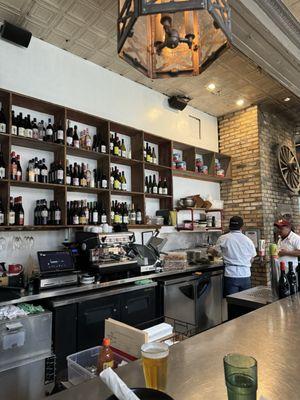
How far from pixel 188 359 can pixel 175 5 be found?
1334 millimetres

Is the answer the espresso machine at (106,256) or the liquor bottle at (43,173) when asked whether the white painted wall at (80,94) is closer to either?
the liquor bottle at (43,173)

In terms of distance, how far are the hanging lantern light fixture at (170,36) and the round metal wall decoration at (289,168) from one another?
177 inches

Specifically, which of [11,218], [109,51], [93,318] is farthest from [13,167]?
[109,51]

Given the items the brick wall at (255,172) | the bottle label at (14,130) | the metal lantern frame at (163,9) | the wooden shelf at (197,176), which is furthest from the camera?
the brick wall at (255,172)

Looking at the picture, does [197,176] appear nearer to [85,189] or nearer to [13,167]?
[85,189]

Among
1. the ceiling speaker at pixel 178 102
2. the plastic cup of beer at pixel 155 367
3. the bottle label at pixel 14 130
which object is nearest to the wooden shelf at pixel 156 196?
the ceiling speaker at pixel 178 102

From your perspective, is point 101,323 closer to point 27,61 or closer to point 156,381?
point 156,381

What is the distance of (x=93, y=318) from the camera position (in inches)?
110

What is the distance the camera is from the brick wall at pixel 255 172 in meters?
5.28

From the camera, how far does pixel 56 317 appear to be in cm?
254

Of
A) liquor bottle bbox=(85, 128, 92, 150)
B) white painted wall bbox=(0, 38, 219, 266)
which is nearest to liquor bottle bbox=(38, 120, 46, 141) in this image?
white painted wall bbox=(0, 38, 219, 266)

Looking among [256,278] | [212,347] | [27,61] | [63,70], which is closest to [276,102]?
[256,278]

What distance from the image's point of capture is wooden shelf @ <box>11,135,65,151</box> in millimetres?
3100

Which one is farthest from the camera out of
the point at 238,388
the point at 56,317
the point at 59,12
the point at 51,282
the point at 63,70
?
the point at 63,70
